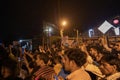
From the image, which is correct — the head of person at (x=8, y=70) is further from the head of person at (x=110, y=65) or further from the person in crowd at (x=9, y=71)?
the head of person at (x=110, y=65)

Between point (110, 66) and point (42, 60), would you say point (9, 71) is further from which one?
point (42, 60)

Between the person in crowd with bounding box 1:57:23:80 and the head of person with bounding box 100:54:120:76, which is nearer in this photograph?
the person in crowd with bounding box 1:57:23:80

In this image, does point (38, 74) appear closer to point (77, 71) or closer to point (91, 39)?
point (77, 71)

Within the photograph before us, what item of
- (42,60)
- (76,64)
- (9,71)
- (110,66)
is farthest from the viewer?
(42,60)

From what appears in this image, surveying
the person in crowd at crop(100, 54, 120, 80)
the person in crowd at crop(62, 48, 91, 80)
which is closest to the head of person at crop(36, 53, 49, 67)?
the person in crowd at crop(100, 54, 120, 80)

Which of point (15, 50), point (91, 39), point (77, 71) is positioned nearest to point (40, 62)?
point (77, 71)

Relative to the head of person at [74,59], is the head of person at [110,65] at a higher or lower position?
lower

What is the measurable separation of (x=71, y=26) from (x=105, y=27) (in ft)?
147

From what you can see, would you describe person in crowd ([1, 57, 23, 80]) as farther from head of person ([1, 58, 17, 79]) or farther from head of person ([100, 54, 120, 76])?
head of person ([100, 54, 120, 76])

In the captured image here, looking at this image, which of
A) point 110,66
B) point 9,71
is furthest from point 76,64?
point 9,71

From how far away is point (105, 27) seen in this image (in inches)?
502

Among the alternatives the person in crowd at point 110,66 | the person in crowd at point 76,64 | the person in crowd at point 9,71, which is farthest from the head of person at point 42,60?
the person in crowd at point 9,71

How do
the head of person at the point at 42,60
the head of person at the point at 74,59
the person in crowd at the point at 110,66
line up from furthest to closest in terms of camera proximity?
the head of person at the point at 42,60
the person in crowd at the point at 110,66
the head of person at the point at 74,59

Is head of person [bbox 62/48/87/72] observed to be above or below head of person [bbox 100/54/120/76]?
above
